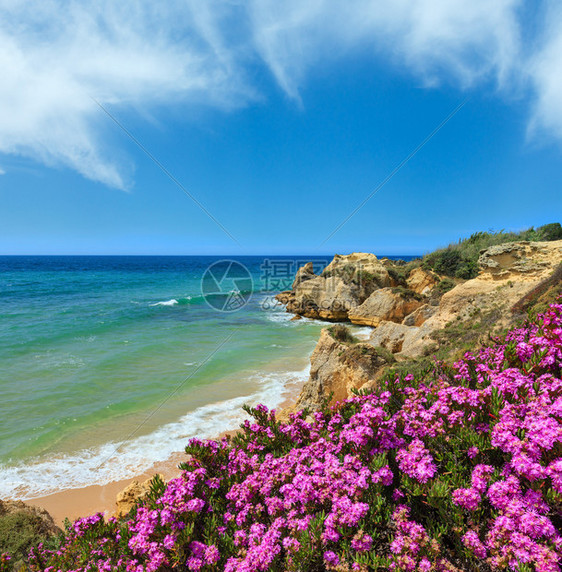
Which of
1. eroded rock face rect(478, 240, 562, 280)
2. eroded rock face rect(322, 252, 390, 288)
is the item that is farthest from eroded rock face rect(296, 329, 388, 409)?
eroded rock face rect(322, 252, 390, 288)

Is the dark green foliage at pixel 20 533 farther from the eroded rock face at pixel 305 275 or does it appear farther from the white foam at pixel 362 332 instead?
the eroded rock face at pixel 305 275

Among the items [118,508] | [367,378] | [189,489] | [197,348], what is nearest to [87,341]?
[197,348]

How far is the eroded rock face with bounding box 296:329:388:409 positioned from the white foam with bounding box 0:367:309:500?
110 inches

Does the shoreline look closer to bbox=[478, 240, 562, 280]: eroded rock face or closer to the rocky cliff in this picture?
the rocky cliff

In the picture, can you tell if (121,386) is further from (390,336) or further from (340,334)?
(390,336)

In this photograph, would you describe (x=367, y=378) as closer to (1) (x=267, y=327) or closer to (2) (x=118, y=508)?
(2) (x=118, y=508)

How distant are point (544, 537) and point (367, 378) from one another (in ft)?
19.8

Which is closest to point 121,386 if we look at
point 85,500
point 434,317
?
point 85,500

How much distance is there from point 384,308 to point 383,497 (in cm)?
2170

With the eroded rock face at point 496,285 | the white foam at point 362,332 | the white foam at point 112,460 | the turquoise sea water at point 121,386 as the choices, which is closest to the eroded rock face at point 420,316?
the eroded rock face at point 496,285

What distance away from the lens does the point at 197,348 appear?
19484 millimetres

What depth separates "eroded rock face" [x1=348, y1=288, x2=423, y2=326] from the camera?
893 inches

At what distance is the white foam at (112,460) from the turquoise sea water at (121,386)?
0.09 ft

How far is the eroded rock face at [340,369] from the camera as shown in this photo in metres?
8.45
